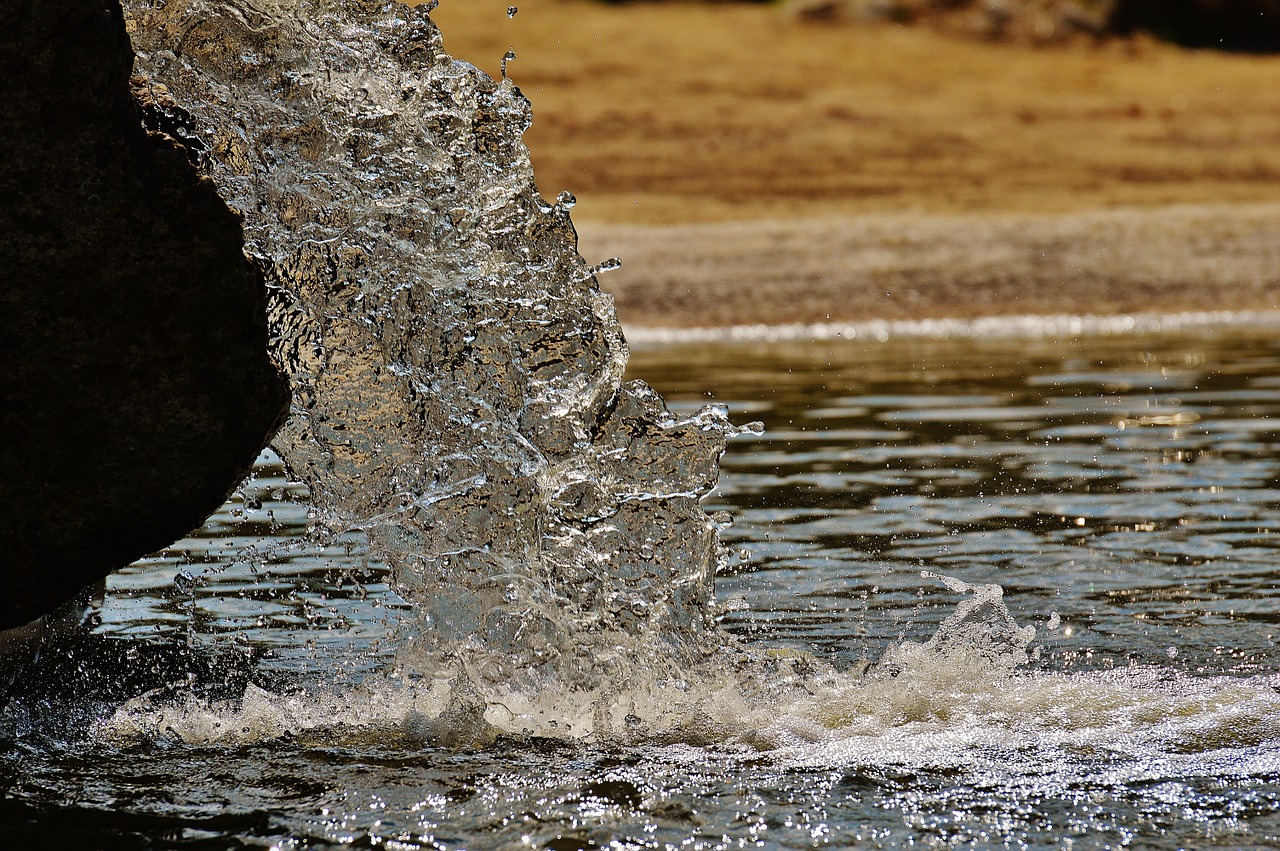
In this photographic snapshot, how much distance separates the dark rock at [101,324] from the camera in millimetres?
4449

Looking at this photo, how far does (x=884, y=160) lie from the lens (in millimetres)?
24031

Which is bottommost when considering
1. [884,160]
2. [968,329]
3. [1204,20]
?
[968,329]

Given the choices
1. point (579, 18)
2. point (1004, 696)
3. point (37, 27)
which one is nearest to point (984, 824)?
point (1004, 696)

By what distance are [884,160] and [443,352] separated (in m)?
19.1

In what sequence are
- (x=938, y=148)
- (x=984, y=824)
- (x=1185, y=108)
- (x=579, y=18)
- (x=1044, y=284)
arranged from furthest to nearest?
(x=579, y=18) < (x=1185, y=108) < (x=938, y=148) < (x=1044, y=284) < (x=984, y=824)

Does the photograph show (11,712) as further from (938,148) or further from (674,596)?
(938,148)

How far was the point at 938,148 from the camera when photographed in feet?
80.8

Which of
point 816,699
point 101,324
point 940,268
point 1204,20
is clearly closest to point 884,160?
point 940,268

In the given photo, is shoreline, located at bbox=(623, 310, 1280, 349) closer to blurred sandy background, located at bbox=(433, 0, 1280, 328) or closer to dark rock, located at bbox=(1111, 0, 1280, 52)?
blurred sandy background, located at bbox=(433, 0, 1280, 328)

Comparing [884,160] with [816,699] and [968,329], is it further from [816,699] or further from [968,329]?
[816,699]

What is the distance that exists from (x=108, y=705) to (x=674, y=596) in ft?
5.01

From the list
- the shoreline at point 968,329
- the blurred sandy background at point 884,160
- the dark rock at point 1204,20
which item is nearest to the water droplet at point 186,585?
the shoreline at point 968,329

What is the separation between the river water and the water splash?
317 mm

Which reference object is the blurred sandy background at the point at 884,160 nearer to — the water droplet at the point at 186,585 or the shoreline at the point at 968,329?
the shoreline at the point at 968,329
